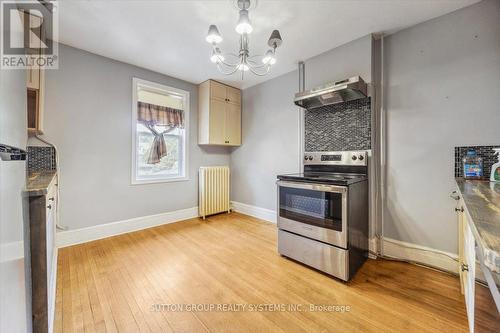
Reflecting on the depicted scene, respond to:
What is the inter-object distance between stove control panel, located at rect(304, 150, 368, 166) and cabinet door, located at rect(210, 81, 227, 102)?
1.96m

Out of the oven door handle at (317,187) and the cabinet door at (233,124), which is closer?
the oven door handle at (317,187)

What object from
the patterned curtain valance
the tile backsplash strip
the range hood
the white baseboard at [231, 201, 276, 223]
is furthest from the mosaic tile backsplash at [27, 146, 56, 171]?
the tile backsplash strip

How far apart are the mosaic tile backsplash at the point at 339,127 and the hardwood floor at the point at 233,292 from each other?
135 cm

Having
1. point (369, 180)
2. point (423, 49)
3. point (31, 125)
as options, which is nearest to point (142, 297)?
point (31, 125)

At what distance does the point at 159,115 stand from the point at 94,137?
959 mm

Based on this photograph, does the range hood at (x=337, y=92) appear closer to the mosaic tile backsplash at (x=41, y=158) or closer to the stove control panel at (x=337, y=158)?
the stove control panel at (x=337, y=158)

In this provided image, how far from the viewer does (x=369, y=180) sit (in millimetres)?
2225

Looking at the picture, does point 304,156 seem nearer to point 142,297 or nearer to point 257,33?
point 257,33

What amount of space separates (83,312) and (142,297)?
0.37m

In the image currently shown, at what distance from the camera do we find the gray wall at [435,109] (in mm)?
1739

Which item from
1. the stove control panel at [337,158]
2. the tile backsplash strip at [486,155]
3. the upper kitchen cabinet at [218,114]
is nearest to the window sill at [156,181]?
the upper kitchen cabinet at [218,114]

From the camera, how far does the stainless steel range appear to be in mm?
1776

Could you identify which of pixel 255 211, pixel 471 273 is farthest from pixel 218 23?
pixel 255 211

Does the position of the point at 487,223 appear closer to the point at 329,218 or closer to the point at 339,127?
the point at 329,218
